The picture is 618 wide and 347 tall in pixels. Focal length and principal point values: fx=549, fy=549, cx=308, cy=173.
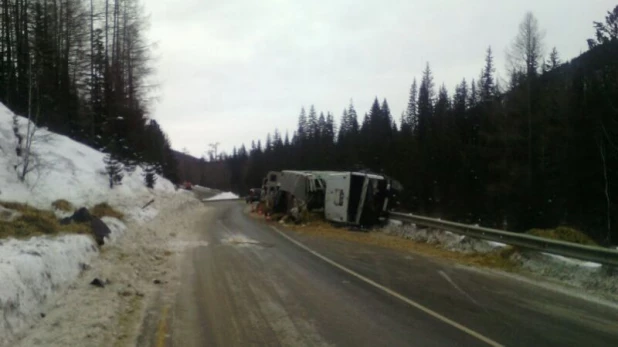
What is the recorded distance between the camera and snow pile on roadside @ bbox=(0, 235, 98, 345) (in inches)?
279

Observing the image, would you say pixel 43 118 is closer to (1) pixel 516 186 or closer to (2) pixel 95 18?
(2) pixel 95 18

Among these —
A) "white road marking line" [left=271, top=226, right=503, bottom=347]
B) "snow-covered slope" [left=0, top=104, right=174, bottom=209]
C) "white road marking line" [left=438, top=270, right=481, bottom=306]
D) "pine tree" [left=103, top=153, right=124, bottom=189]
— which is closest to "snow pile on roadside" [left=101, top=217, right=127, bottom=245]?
"snow-covered slope" [left=0, top=104, right=174, bottom=209]

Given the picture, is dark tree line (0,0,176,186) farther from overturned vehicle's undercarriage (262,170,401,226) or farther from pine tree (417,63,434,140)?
pine tree (417,63,434,140)

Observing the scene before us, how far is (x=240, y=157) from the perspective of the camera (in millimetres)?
173250

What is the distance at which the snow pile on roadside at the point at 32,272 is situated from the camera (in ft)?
23.3

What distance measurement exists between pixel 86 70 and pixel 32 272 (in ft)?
150

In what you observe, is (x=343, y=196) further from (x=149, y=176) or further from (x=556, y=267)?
(x=149, y=176)

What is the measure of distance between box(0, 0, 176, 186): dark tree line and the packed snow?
2.13 metres

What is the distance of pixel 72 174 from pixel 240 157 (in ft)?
475

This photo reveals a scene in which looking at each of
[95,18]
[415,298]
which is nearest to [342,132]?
[95,18]

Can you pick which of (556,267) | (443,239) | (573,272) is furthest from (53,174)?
(573,272)

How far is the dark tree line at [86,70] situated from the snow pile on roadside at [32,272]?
22661 millimetres

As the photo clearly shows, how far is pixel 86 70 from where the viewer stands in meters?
50.1

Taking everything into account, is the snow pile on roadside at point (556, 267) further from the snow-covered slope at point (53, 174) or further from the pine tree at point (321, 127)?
the pine tree at point (321, 127)
